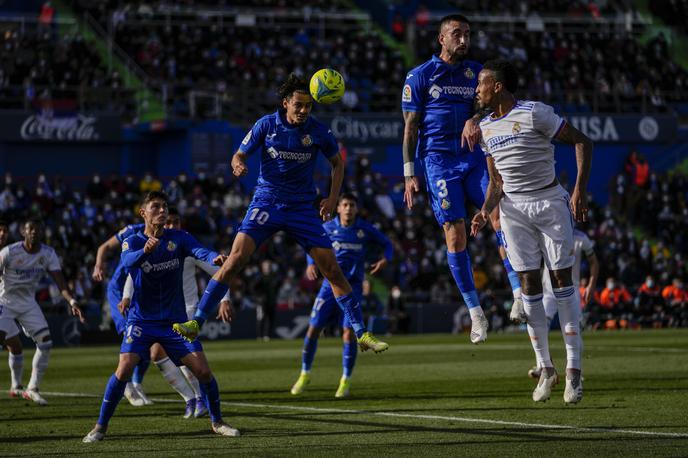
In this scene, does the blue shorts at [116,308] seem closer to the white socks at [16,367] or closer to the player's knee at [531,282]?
the white socks at [16,367]

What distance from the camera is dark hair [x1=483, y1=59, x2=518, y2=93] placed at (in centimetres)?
1104

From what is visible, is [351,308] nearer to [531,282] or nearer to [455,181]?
[455,181]

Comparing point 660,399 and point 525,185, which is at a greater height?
point 525,185

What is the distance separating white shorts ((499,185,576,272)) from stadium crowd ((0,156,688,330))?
2203 cm

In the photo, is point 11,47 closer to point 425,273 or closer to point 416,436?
point 425,273

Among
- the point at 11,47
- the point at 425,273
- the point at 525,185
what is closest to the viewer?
the point at 525,185

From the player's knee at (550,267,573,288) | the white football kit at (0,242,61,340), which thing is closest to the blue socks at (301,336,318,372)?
the white football kit at (0,242,61,340)

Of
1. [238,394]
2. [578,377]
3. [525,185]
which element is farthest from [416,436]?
[238,394]

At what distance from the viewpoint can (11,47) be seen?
40188 millimetres

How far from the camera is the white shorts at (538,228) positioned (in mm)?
11172

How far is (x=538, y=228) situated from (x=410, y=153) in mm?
1666

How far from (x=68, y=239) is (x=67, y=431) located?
23.2 metres

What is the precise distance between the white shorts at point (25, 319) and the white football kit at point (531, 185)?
25.8 feet

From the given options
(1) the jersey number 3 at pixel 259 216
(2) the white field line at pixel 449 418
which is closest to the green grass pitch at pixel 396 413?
(2) the white field line at pixel 449 418
